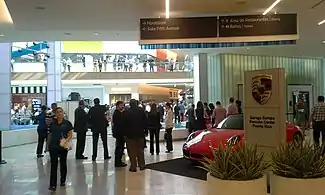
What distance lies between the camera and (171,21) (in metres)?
8.09

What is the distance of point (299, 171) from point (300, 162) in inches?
3.1

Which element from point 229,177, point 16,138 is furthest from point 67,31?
point 229,177

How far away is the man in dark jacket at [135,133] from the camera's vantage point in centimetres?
834

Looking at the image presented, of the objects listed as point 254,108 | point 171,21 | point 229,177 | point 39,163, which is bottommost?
point 39,163

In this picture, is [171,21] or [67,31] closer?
[171,21]

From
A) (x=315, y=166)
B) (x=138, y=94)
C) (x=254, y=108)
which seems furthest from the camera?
(x=138, y=94)

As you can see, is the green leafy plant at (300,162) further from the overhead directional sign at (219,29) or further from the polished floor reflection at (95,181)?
the overhead directional sign at (219,29)

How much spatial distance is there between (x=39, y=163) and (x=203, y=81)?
720cm

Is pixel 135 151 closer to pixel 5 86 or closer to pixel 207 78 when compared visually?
pixel 207 78

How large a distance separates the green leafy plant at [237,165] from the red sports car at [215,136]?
4.08 meters

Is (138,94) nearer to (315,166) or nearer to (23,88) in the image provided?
(23,88)

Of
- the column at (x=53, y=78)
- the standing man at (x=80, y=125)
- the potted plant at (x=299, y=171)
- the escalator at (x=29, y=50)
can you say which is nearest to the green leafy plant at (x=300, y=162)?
the potted plant at (x=299, y=171)

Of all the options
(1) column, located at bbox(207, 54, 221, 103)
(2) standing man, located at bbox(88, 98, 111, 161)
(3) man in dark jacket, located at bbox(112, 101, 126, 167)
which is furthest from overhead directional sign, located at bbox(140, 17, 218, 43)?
(1) column, located at bbox(207, 54, 221, 103)

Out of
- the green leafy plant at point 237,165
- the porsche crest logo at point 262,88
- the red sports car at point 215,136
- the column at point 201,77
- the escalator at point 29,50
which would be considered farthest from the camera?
the escalator at point 29,50
